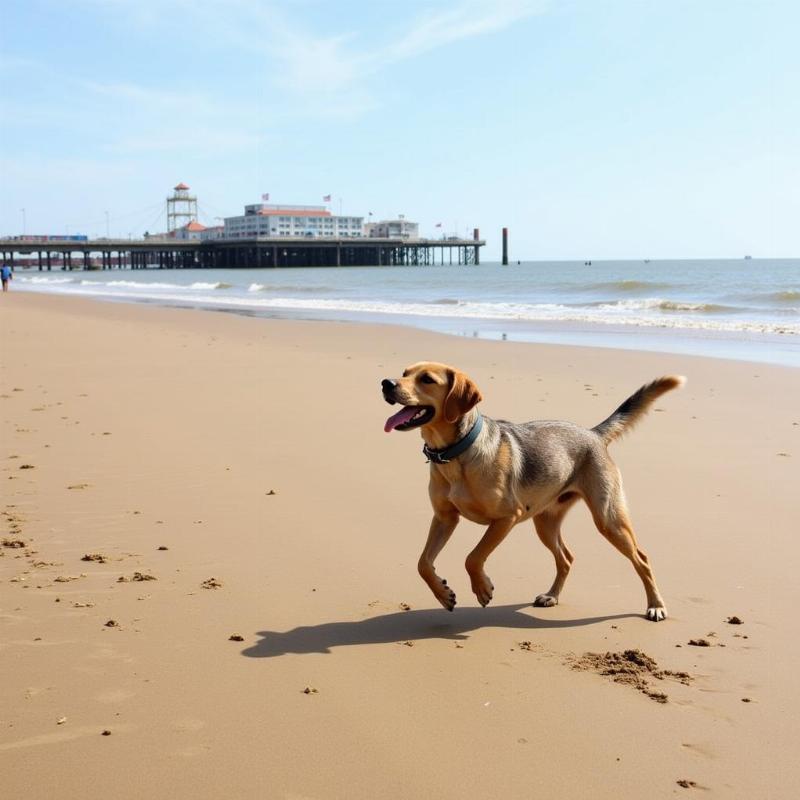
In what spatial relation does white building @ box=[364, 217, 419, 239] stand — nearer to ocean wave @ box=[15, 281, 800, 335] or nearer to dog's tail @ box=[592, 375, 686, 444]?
ocean wave @ box=[15, 281, 800, 335]

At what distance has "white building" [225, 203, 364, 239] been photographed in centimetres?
15088

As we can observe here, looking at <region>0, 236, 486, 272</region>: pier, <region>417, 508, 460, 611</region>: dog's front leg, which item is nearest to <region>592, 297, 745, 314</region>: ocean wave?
<region>417, 508, 460, 611</region>: dog's front leg

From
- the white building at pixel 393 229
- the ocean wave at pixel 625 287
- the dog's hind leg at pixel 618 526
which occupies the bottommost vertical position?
the dog's hind leg at pixel 618 526

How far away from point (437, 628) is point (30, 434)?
5525mm

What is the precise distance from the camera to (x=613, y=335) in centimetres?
2050

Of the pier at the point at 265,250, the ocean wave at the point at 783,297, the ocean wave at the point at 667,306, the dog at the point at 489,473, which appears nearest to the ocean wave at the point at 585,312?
the ocean wave at the point at 667,306

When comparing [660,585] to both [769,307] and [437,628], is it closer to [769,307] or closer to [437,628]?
[437,628]

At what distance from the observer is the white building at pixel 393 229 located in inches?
6191

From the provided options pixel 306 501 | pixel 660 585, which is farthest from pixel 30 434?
pixel 660 585

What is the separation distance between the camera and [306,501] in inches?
247

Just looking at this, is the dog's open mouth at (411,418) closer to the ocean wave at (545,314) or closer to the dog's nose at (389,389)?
the dog's nose at (389,389)

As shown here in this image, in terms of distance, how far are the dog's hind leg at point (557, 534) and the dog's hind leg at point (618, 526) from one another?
16 cm

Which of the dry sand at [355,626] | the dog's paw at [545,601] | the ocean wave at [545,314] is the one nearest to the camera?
the dry sand at [355,626]

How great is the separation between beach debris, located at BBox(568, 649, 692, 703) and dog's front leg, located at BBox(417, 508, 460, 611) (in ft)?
2.22
